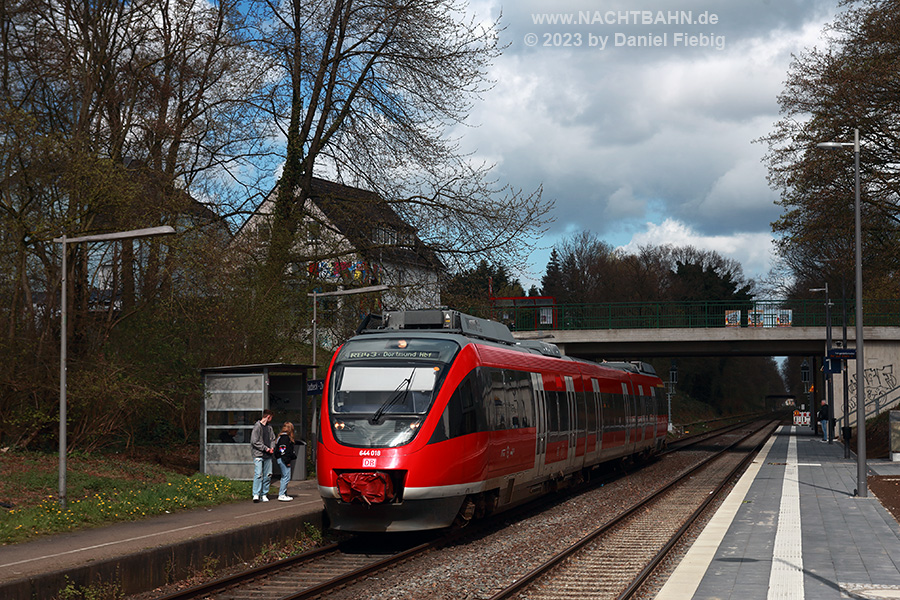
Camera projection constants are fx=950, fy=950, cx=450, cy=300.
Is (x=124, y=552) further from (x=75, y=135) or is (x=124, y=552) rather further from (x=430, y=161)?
(x=430, y=161)

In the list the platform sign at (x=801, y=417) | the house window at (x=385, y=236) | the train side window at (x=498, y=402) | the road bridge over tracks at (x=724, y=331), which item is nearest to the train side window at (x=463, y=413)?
the train side window at (x=498, y=402)

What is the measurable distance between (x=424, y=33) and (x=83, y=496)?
16724 mm

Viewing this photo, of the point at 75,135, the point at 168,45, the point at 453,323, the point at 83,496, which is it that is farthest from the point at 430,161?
the point at 83,496

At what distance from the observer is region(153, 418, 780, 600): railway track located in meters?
10.5

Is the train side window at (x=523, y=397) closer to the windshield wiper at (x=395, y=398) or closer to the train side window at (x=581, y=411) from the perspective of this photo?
the windshield wiper at (x=395, y=398)

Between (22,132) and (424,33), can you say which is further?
(424,33)

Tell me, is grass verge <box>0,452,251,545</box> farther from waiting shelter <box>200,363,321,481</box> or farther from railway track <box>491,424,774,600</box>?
railway track <box>491,424,774,600</box>

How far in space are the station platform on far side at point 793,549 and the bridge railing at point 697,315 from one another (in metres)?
21.2

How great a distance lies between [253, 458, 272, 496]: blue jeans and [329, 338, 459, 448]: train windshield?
328cm

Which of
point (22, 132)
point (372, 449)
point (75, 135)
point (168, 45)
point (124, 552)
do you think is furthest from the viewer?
point (168, 45)

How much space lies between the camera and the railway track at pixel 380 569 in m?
10.5

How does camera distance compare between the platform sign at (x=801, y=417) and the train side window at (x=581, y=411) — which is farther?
the platform sign at (x=801, y=417)

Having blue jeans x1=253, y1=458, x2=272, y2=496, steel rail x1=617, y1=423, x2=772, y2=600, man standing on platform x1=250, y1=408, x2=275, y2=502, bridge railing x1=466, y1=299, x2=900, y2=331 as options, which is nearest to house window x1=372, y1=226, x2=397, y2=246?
man standing on platform x1=250, y1=408, x2=275, y2=502

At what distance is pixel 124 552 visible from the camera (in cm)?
1069
